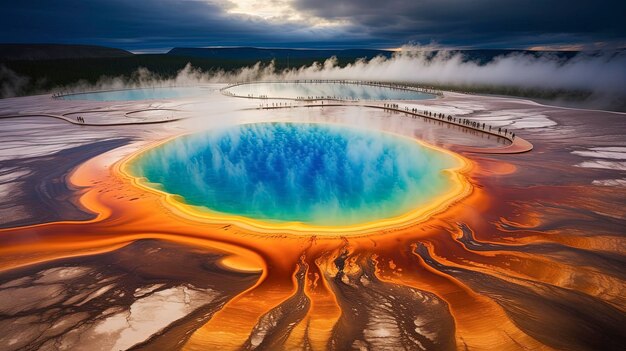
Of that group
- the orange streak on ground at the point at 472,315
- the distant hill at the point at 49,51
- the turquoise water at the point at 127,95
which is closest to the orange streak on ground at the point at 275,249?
the orange streak on ground at the point at 472,315

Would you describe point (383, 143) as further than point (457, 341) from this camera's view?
Yes

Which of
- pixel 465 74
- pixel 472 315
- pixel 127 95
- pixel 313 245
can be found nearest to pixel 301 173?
pixel 313 245

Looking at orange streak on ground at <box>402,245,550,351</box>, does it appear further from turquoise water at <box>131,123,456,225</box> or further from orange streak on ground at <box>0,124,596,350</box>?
turquoise water at <box>131,123,456,225</box>

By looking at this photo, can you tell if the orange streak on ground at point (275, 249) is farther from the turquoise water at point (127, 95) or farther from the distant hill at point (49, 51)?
the distant hill at point (49, 51)

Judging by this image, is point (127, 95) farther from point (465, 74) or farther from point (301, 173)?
point (465, 74)

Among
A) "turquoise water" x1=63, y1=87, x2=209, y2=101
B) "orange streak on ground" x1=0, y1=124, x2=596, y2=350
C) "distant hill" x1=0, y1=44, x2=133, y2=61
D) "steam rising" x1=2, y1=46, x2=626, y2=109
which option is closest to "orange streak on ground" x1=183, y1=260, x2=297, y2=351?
"orange streak on ground" x1=0, y1=124, x2=596, y2=350

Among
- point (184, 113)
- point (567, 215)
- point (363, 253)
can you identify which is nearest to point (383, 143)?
point (567, 215)

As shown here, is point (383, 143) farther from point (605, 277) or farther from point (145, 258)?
point (145, 258)
